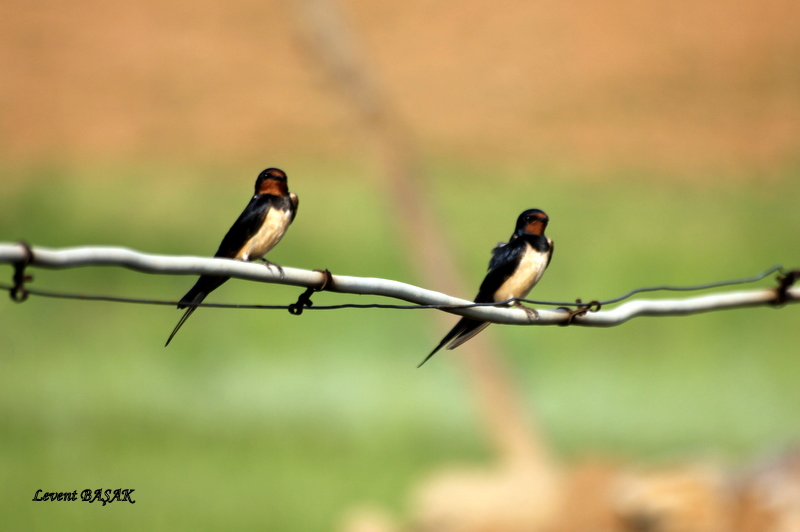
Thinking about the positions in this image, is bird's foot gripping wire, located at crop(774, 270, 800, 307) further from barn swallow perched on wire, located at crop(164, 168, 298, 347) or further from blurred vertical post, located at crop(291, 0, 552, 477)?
blurred vertical post, located at crop(291, 0, 552, 477)

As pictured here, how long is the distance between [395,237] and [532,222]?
118 inches

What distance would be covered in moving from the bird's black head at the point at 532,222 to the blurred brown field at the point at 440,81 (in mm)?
3051

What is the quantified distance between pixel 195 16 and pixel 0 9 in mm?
1023

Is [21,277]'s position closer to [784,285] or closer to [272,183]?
[272,183]

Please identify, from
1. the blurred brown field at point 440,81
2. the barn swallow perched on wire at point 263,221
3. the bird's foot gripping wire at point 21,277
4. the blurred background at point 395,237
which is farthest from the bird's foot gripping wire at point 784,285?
the blurred brown field at point 440,81

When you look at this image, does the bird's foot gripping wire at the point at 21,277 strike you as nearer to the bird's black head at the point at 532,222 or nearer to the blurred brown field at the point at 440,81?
the bird's black head at the point at 532,222

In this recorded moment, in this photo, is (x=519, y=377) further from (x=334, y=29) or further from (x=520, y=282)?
(x=520, y=282)

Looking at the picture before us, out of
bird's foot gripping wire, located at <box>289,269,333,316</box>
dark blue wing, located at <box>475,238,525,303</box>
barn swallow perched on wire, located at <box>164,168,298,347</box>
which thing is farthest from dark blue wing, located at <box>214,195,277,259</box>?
dark blue wing, located at <box>475,238,525,303</box>

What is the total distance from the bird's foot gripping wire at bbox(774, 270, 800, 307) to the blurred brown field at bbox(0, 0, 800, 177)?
3.16m

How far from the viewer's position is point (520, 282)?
7.20ft

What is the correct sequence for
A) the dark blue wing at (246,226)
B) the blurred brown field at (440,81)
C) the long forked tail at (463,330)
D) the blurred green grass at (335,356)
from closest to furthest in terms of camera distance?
the dark blue wing at (246,226) → the long forked tail at (463,330) → the blurred green grass at (335,356) → the blurred brown field at (440,81)

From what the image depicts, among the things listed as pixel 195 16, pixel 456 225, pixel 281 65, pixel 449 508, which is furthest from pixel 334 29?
pixel 449 508

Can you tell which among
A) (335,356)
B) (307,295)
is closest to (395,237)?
(335,356)

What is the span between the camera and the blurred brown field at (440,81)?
Result: 491cm
